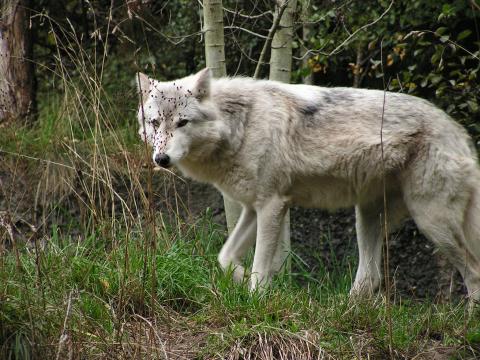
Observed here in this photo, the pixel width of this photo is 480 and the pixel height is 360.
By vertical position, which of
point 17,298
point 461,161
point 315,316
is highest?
point 461,161

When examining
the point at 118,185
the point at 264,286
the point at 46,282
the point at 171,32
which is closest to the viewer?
the point at 46,282

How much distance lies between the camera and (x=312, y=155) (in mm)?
5352

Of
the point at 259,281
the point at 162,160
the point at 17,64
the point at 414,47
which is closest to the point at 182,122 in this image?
the point at 162,160

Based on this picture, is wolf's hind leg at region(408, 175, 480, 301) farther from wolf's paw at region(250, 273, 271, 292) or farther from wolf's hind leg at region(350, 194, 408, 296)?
wolf's paw at region(250, 273, 271, 292)

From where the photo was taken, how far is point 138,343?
12.6ft

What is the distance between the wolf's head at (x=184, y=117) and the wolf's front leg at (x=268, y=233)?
22.2 inches

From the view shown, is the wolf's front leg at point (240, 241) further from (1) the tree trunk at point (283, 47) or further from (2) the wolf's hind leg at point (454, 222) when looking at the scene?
(1) the tree trunk at point (283, 47)

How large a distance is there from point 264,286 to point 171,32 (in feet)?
13.9

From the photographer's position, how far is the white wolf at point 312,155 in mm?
5148

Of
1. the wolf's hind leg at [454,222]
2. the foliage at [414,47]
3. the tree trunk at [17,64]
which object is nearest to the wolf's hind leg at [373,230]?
the wolf's hind leg at [454,222]

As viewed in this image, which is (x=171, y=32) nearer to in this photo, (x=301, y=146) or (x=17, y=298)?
(x=301, y=146)

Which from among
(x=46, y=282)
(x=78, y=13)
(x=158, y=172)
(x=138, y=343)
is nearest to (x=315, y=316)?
(x=138, y=343)

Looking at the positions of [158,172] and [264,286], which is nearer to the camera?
[264,286]

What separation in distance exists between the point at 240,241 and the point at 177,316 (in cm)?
108
